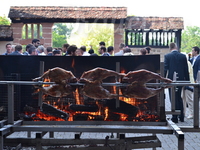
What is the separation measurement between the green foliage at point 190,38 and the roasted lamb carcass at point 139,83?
206 feet

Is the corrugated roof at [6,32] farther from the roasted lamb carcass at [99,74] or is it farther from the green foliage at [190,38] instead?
the green foliage at [190,38]

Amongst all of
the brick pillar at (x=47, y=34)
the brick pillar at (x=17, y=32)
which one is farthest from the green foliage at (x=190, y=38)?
the brick pillar at (x=17, y=32)

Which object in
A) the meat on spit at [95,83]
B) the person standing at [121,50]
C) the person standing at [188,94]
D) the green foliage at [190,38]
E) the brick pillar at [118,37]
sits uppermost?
the green foliage at [190,38]

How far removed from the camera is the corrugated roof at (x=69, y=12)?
82.9 feet

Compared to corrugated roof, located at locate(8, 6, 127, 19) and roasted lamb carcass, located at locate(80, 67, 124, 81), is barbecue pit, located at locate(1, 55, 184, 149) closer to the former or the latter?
roasted lamb carcass, located at locate(80, 67, 124, 81)

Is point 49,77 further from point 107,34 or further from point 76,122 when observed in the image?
point 107,34

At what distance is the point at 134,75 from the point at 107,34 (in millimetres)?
57488

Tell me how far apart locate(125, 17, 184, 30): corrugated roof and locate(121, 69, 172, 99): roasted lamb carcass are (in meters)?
21.7

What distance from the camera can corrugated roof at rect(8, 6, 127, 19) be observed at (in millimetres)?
25281

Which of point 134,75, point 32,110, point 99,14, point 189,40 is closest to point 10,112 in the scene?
point 32,110

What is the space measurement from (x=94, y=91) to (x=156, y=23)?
76.1 ft

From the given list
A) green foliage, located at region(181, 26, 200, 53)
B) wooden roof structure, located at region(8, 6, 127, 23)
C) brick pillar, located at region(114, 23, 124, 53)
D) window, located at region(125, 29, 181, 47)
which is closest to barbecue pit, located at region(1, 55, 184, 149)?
brick pillar, located at region(114, 23, 124, 53)

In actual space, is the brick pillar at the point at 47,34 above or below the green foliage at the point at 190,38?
below

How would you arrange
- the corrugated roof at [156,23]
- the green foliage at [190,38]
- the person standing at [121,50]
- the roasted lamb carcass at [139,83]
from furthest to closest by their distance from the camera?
the green foliage at [190,38] < the corrugated roof at [156,23] < the person standing at [121,50] < the roasted lamb carcass at [139,83]
